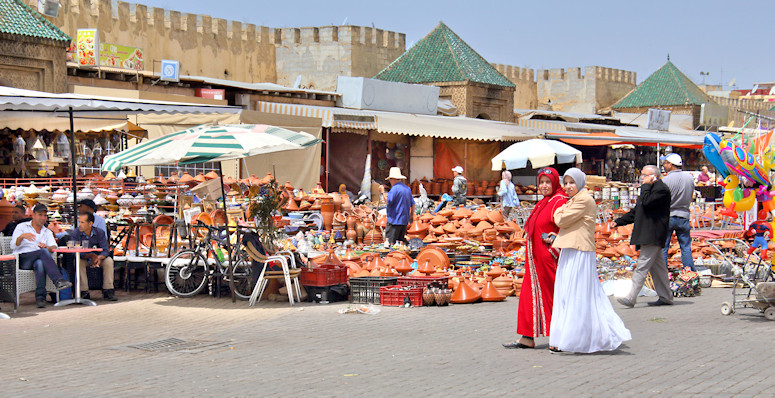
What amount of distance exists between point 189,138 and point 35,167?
809cm

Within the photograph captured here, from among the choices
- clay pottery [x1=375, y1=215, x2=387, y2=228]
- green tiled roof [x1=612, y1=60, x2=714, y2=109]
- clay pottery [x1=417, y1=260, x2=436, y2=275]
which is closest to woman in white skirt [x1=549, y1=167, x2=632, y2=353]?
clay pottery [x1=417, y1=260, x2=436, y2=275]

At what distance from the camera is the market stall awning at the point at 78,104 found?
10445 mm

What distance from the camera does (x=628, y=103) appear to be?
4769 cm

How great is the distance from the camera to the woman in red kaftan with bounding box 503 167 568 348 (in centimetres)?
730

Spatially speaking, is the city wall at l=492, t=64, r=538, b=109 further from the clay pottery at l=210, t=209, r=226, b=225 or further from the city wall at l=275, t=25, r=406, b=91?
the clay pottery at l=210, t=209, r=226, b=225

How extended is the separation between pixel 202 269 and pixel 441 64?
79.1 ft

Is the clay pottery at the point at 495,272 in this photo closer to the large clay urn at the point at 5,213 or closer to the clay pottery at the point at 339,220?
the clay pottery at the point at 339,220

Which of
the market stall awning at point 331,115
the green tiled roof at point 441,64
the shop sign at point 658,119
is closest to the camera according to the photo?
the market stall awning at point 331,115

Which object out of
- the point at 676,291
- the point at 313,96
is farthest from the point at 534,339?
the point at 313,96

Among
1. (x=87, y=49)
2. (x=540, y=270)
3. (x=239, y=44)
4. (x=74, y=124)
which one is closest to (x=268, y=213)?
(x=540, y=270)

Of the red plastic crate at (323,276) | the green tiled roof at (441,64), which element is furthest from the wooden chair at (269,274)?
the green tiled roof at (441,64)

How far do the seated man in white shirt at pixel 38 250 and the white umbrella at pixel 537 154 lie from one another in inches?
459

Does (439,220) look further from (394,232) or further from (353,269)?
(353,269)

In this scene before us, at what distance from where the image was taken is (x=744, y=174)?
984 centimetres
